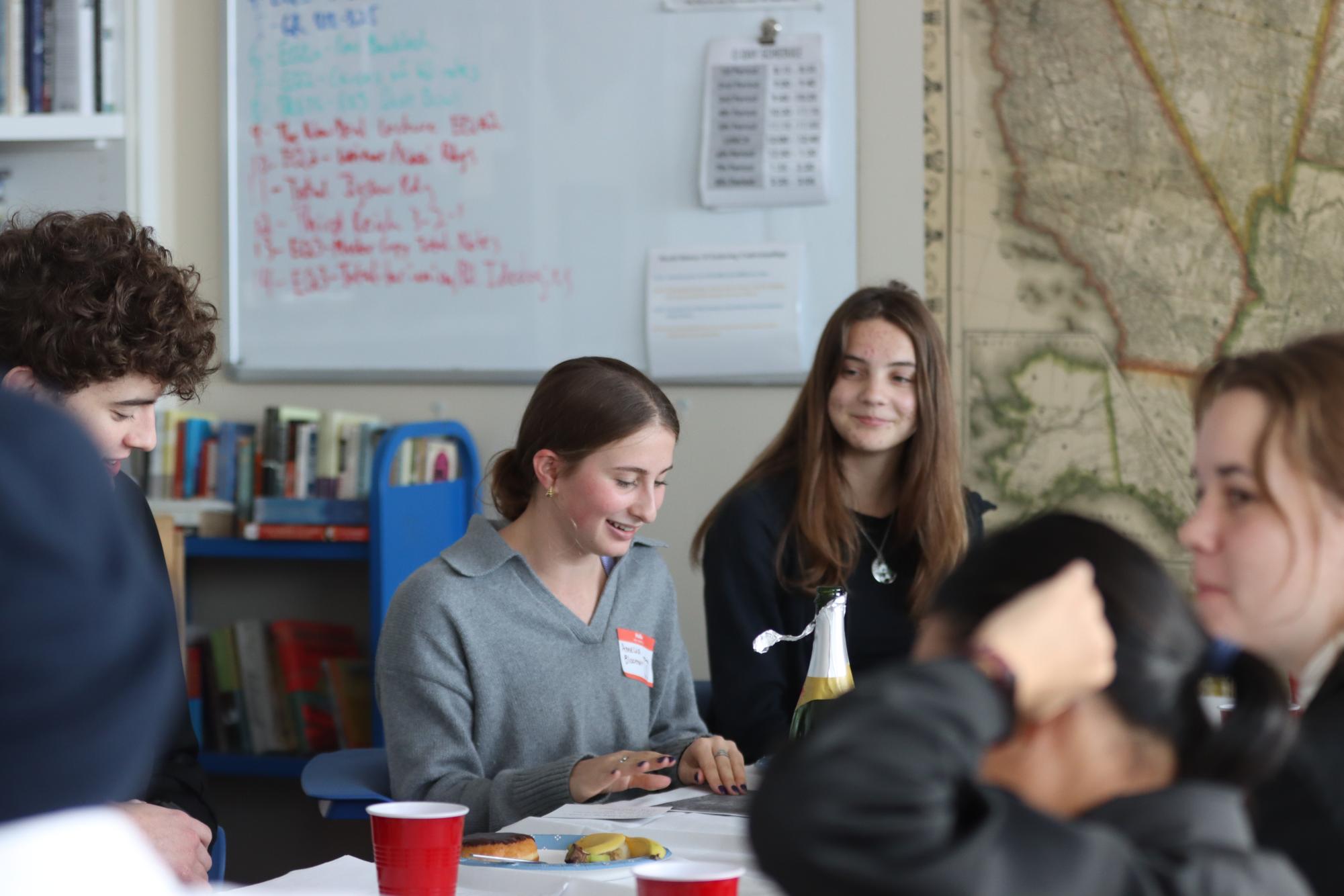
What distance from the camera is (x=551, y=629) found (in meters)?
1.97

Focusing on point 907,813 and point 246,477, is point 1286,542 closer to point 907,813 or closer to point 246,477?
point 907,813

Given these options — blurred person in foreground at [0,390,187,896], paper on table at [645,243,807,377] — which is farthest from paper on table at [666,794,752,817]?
paper on table at [645,243,807,377]

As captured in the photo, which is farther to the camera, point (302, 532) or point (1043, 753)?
point (302, 532)

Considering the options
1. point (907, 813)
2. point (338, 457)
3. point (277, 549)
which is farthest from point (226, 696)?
point (907, 813)

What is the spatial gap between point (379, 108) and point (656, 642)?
75.6 inches

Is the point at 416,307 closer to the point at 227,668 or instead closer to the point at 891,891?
the point at 227,668

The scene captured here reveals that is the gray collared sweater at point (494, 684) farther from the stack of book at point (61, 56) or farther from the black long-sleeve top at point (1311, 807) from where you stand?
the stack of book at point (61, 56)

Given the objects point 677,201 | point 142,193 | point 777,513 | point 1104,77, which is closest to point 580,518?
point 777,513

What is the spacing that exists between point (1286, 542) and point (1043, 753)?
0.93 feet

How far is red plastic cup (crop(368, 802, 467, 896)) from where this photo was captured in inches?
43.4

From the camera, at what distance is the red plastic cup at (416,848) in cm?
110

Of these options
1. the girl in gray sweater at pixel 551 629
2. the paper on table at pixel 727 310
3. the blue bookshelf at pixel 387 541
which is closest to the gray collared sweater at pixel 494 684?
the girl in gray sweater at pixel 551 629

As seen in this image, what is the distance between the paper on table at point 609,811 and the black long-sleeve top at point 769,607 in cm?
66

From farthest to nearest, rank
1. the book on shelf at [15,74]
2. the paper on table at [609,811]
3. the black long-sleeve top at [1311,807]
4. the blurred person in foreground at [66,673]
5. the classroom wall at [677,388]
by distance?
the book on shelf at [15,74] → the classroom wall at [677,388] → the paper on table at [609,811] → the black long-sleeve top at [1311,807] → the blurred person in foreground at [66,673]
